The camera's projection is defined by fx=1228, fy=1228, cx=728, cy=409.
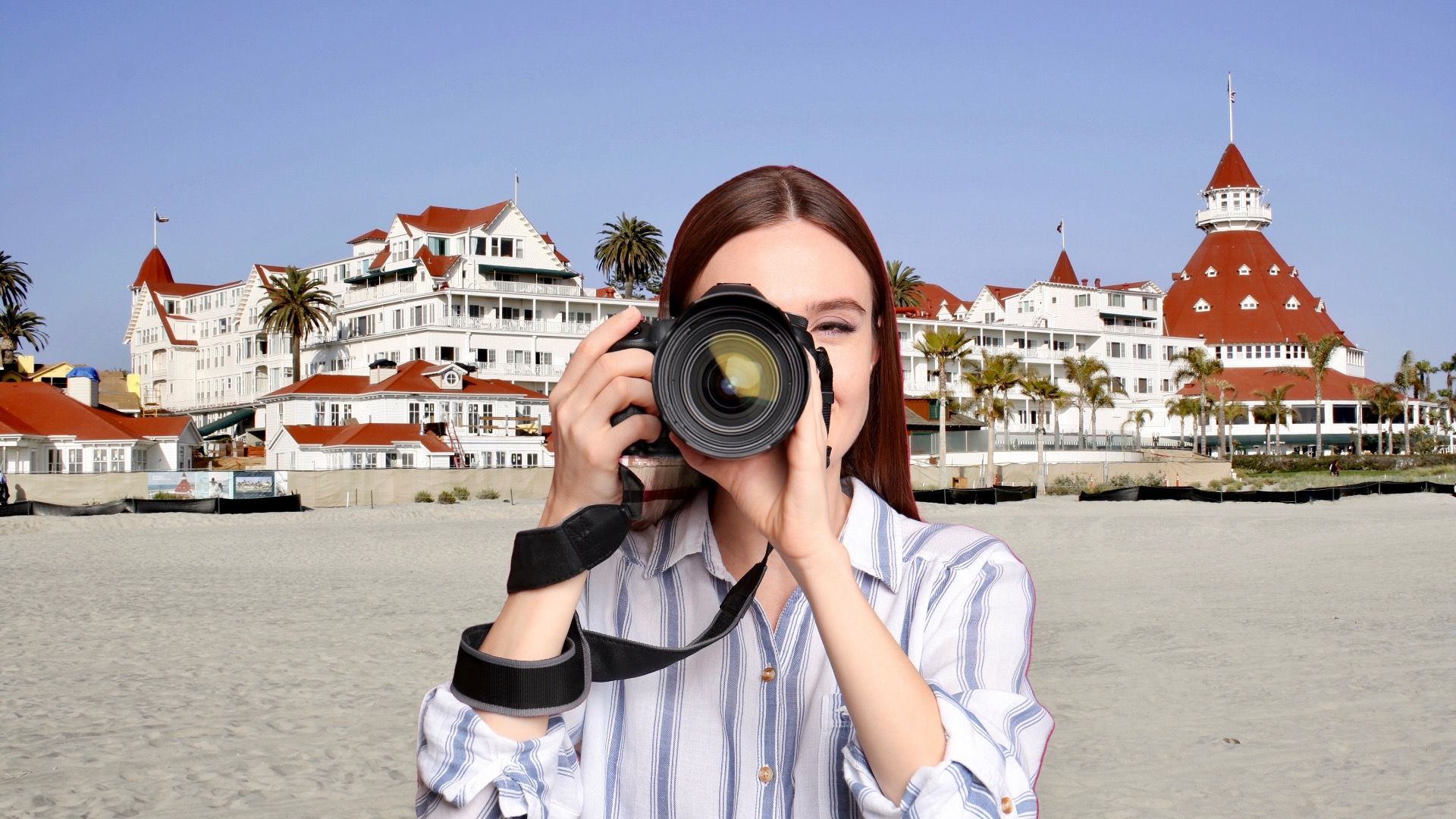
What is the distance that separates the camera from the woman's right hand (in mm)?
1815

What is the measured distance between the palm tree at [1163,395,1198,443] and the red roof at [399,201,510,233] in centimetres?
4971

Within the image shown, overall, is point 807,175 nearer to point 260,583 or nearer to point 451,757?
point 451,757

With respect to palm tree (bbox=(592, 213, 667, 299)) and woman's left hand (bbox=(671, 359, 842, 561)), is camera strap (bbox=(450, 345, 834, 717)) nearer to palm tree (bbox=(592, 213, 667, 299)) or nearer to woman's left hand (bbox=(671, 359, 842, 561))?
woman's left hand (bbox=(671, 359, 842, 561))

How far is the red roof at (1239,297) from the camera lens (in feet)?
344

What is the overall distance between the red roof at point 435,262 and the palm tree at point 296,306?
21.3 feet

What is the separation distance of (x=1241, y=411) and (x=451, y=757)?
97.1m

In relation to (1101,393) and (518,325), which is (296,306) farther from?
(1101,393)

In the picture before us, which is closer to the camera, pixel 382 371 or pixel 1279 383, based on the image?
pixel 382 371

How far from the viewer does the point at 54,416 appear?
49438 millimetres

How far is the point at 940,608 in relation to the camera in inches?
69.7

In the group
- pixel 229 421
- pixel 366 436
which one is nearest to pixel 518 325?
pixel 366 436

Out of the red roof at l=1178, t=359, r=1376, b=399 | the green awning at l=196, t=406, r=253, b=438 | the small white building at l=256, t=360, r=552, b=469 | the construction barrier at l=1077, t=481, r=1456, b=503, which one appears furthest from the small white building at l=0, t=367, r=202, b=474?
the red roof at l=1178, t=359, r=1376, b=399

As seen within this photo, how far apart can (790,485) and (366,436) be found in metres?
56.8

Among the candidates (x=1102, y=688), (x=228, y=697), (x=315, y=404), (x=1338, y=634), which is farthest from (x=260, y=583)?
(x=315, y=404)
